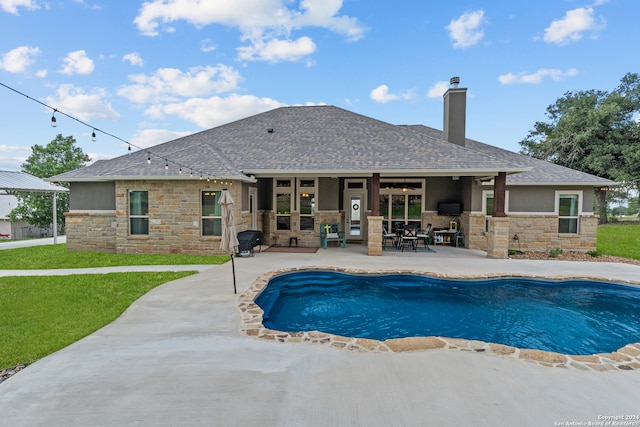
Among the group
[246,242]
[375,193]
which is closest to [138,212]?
[246,242]

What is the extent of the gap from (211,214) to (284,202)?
336cm

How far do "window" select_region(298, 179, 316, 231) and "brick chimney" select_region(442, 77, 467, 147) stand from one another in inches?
252

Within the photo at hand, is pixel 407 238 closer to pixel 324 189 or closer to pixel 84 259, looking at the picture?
pixel 324 189

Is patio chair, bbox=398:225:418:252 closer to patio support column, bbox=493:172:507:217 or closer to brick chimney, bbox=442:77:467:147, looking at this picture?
patio support column, bbox=493:172:507:217

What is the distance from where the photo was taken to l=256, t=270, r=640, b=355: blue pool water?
519 cm

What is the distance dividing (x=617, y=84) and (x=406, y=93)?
18.5 meters

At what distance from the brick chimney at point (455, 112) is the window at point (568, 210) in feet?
14.4

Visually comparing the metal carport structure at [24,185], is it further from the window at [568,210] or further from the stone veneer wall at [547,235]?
the window at [568,210]

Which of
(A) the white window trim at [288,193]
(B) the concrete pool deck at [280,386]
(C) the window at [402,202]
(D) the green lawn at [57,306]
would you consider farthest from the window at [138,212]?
(C) the window at [402,202]

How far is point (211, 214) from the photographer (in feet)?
33.8

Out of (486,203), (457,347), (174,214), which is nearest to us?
(457,347)

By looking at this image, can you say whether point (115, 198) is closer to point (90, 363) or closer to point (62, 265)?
point (62, 265)

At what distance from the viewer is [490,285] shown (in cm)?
760

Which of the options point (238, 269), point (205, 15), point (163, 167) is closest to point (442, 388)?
point (238, 269)
